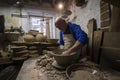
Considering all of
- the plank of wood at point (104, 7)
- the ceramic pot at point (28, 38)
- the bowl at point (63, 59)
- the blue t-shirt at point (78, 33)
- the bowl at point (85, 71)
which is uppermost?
the plank of wood at point (104, 7)

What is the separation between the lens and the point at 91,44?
79.0 inches

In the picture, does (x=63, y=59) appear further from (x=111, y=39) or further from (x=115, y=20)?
(x=115, y=20)

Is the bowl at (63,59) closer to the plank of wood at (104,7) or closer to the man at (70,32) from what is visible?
the man at (70,32)

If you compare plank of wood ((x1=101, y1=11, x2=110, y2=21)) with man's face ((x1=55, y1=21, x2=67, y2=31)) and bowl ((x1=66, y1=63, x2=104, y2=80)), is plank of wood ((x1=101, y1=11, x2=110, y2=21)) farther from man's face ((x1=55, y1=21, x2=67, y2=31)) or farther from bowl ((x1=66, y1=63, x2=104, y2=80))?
bowl ((x1=66, y1=63, x2=104, y2=80))

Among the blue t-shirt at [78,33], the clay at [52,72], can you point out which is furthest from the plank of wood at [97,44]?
the clay at [52,72]

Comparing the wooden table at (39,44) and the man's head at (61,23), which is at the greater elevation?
the man's head at (61,23)

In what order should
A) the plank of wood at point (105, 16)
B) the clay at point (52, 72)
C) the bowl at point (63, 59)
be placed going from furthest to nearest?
1. the plank of wood at point (105, 16)
2. the bowl at point (63, 59)
3. the clay at point (52, 72)

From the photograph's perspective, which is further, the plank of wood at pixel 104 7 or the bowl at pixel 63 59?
the plank of wood at pixel 104 7

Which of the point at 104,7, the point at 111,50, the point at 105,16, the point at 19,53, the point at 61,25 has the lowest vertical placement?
the point at 19,53

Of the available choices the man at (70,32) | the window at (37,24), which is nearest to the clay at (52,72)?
the man at (70,32)

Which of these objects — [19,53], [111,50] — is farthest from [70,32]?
[19,53]

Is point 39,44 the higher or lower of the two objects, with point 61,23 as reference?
lower

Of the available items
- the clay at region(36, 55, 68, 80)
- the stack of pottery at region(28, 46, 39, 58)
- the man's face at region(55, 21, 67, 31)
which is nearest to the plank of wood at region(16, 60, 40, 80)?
the clay at region(36, 55, 68, 80)

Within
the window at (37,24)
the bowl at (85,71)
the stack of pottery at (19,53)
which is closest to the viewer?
the bowl at (85,71)
